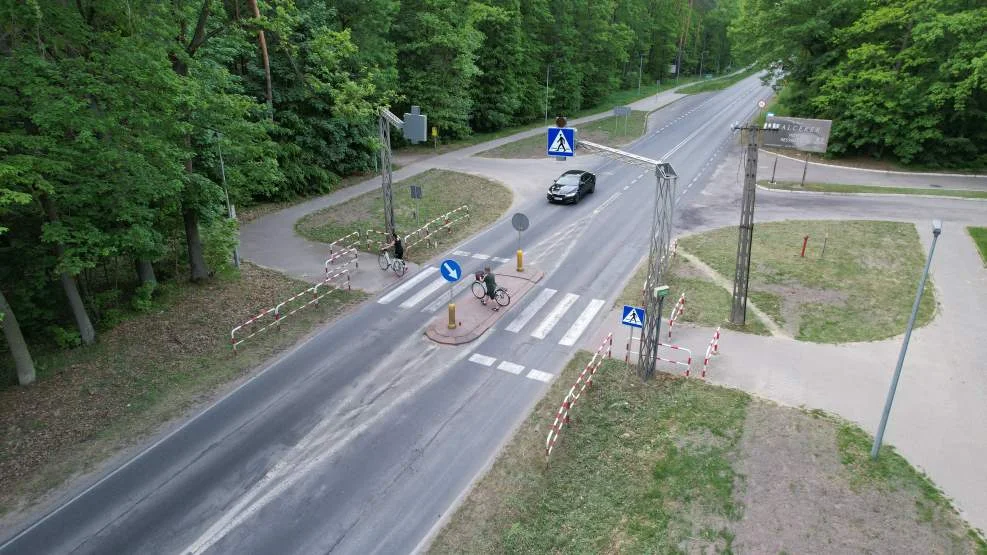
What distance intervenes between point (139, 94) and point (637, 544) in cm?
1453

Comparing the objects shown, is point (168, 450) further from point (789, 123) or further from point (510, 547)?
point (789, 123)

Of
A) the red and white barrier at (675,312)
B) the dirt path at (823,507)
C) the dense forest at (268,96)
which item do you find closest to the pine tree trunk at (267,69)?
the dense forest at (268,96)

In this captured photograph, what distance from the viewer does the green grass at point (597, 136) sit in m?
41.4

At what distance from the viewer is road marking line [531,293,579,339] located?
16752mm

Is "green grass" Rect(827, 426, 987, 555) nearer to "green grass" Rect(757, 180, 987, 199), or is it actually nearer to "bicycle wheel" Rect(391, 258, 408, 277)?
"bicycle wheel" Rect(391, 258, 408, 277)

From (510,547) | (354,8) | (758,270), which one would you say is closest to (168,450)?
(510,547)

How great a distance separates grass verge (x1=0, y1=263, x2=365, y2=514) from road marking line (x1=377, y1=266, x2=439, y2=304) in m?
0.86

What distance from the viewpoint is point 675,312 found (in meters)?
17.1

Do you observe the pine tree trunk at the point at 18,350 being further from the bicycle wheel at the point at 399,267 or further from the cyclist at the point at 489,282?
the cyclist at the point at 489,282

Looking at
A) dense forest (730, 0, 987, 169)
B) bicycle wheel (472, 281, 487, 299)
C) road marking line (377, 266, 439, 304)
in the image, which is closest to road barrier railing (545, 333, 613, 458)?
bicycle wheel (472, 281, 487, 299)

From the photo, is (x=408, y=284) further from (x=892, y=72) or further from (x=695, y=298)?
(x=892, y=72)

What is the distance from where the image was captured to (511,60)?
157ft

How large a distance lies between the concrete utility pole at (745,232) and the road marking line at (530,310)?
5.68 meters

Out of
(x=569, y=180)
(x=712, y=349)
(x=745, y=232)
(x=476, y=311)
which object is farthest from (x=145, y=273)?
(x=569, y=180)
